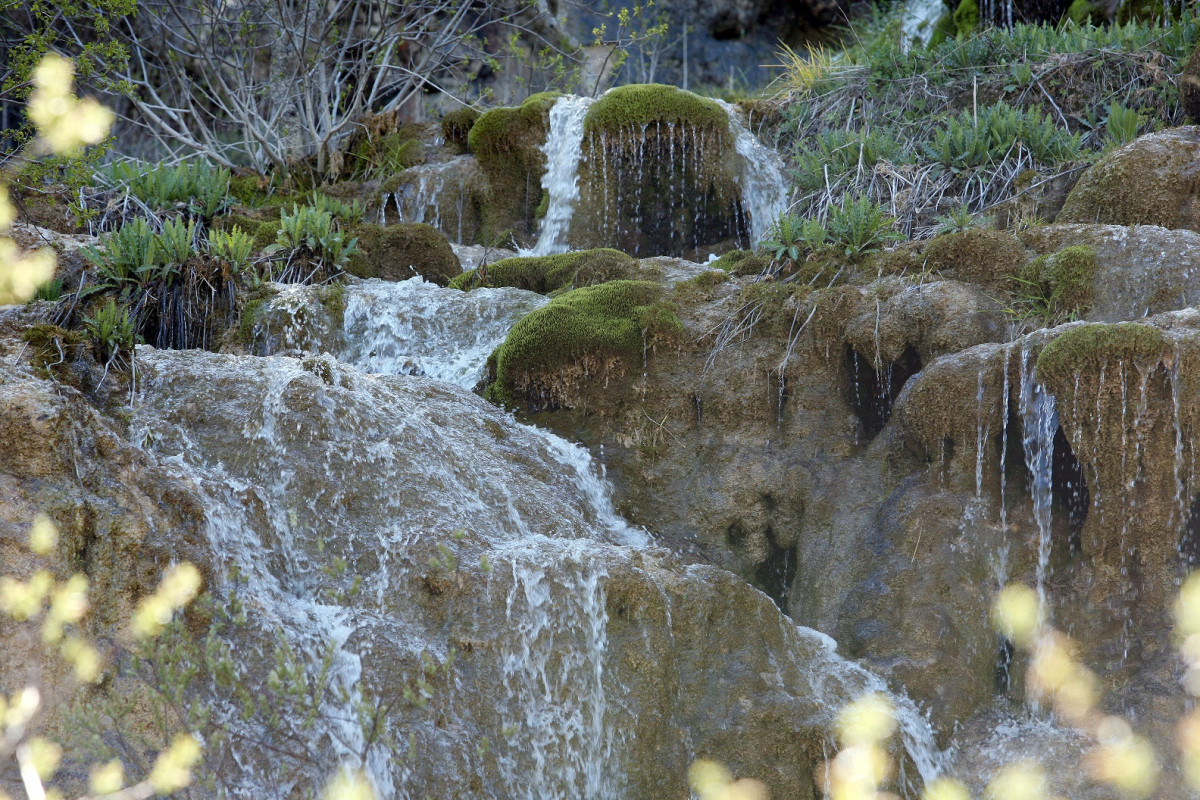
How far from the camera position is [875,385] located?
6984 millimetres

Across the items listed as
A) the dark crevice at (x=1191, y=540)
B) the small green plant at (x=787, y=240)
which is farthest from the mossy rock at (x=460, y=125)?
the dark crevice at (x=1191, y=540)

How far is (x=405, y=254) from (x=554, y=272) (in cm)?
160

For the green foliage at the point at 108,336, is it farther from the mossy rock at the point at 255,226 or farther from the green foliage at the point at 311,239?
the mossy rock at the point at 255,226

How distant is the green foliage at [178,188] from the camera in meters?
10.3

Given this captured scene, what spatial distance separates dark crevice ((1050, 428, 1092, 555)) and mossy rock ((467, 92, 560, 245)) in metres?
7.23

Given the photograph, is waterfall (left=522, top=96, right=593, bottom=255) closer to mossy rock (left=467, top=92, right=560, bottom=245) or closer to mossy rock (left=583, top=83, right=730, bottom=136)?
mossy rock (left=467, top=92, right=560, bottom=245)

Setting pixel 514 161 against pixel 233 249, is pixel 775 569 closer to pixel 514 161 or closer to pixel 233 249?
pixel 233 249

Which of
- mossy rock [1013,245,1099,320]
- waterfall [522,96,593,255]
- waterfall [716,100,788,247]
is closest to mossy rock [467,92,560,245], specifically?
waterfall [522,96,593,255]

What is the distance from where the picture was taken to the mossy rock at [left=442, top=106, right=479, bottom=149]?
1327 cm

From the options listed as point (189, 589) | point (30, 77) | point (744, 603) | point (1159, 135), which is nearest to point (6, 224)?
point (30, 77)

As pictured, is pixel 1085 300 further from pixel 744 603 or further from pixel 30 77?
pixel 30 77

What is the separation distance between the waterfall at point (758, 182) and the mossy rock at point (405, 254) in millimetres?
3559

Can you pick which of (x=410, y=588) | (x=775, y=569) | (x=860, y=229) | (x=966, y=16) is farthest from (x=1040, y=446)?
(x=966, y=16)

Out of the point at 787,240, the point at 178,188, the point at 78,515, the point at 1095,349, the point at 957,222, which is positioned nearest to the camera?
the point at 78,515
